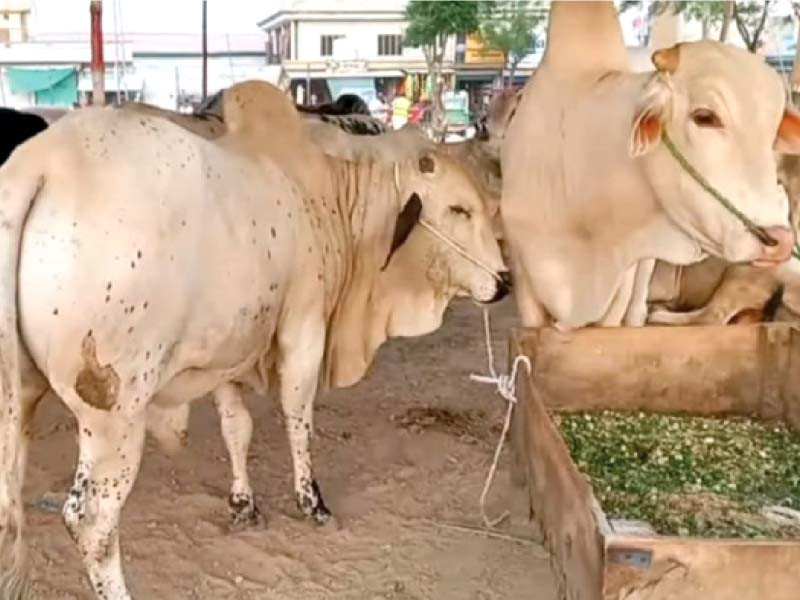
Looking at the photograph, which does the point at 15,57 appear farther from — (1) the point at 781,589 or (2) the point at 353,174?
(1) the point at 781,589

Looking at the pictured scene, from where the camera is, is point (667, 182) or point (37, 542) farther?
point (37, 542)

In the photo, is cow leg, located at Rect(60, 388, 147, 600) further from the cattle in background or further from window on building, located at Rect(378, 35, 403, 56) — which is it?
window on building, located at Rect(378, 35, 403, 56)

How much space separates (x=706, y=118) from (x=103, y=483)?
1905 mm

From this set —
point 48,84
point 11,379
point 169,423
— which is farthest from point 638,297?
point 48,84

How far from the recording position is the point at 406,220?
3881mm

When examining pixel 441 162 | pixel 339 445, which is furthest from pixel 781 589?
pixel 339 445

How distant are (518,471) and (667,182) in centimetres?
105

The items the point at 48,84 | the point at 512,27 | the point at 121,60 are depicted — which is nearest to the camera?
the point at 121,60

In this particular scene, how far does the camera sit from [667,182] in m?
3.10

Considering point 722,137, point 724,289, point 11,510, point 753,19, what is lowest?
point 11,510

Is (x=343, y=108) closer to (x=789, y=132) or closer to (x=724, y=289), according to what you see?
(x=724, y=289)

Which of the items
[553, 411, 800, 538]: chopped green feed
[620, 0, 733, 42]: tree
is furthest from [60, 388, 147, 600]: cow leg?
[620, 0, 733, 42]: tree

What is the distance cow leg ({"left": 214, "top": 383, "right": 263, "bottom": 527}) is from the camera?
3.79m

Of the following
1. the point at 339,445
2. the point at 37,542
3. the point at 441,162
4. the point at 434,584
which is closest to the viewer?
the point at 434,584
